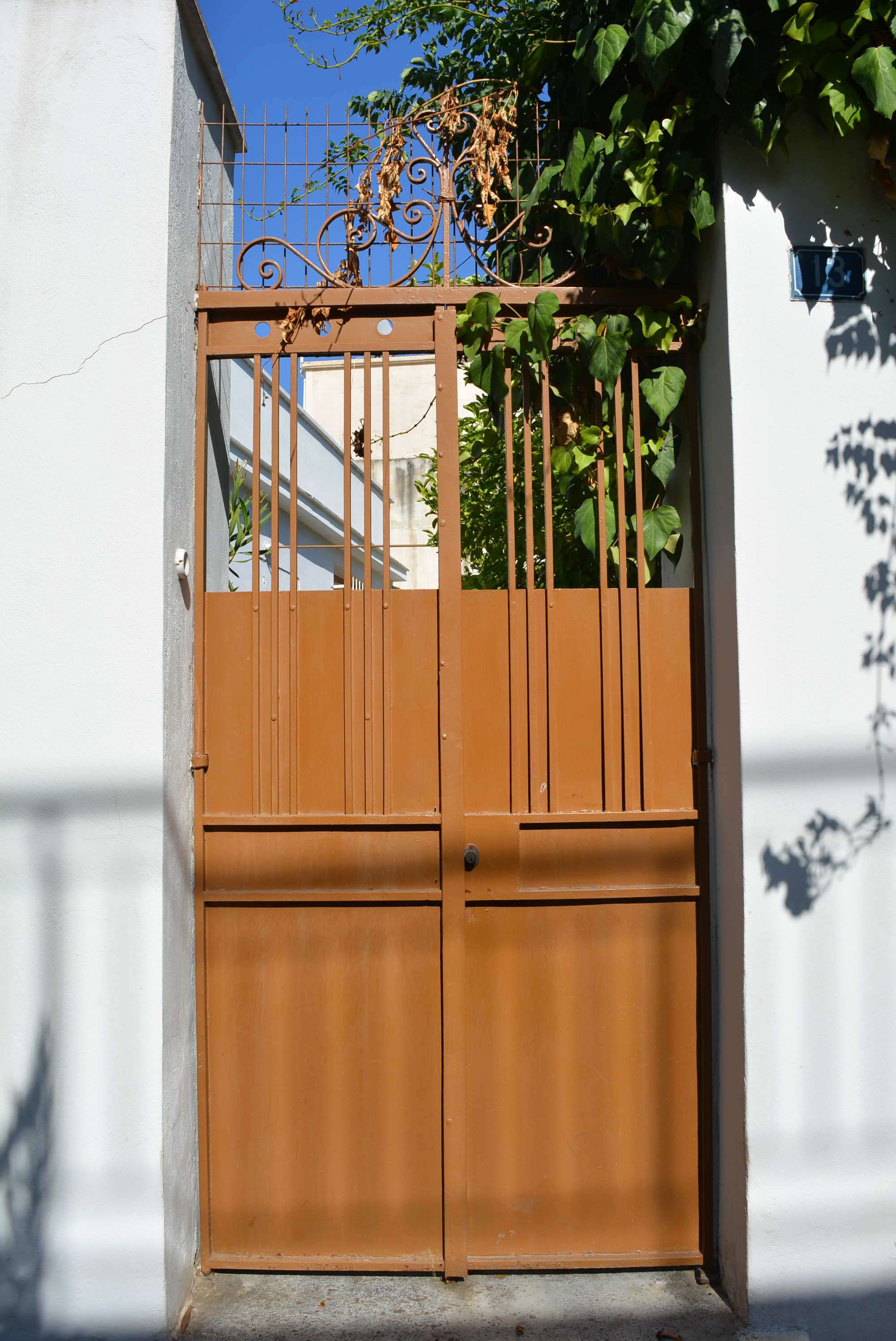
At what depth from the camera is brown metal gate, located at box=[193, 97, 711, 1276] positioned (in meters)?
2.79

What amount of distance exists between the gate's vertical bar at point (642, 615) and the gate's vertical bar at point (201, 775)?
148 cm

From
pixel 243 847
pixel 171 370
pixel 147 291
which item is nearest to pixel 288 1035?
pixel 243 847

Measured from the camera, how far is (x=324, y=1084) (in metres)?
2.81

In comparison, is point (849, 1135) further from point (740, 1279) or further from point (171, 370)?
point (171, 370)

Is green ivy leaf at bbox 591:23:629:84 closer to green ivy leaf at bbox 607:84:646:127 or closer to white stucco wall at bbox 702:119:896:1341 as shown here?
green ivy leaf at bbox 607:84:646:127

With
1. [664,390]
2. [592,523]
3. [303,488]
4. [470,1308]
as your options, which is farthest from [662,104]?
[303,488]

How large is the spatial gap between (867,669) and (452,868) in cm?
145

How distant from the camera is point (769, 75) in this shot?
257cm

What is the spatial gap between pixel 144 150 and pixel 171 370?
685 mm

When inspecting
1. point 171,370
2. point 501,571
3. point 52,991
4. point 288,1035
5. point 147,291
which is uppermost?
point 147,291

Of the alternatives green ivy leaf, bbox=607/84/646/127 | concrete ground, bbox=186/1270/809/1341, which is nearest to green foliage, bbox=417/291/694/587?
green ivy leaf, bbox=607/84/646/127

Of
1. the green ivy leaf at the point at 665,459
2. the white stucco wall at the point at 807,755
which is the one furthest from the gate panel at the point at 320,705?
the white stucco wall at the point at 807,755

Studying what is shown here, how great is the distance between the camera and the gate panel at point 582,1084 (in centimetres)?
279

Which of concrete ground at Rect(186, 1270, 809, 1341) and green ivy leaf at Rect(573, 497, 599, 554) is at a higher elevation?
green ivy leaf at Rect(573, 497, 599, 554)
